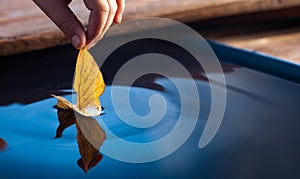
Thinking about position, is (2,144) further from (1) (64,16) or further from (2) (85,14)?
(2) (85,14)

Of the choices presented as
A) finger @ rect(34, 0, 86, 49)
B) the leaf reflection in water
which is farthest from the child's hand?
the leaf reflection in water

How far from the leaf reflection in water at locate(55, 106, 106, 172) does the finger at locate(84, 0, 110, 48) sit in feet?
0.42

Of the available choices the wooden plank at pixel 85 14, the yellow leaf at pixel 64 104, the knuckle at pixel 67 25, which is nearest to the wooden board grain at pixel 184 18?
the wooden plank at pixel 85 14

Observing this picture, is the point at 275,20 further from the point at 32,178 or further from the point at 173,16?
the point at 32,178

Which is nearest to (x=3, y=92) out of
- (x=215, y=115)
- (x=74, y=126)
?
(x=74, y=126)

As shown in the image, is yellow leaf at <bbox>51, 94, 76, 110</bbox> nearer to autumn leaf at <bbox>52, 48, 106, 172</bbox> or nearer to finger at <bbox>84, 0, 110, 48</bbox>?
autumn leaf at <bbox>52, 48, 106, 172</bbox>

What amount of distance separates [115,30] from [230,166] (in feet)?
0.93

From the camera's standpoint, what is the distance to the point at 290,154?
0.59 metres

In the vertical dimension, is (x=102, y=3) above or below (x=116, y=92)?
above

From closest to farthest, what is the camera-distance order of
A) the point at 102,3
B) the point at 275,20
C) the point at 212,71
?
the point at 102,3 < the point at 212,71 < the point at 275,20

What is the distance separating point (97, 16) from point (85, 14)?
1.10 feet

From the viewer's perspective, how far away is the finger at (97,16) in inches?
19.2

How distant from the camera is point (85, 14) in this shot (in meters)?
0.82

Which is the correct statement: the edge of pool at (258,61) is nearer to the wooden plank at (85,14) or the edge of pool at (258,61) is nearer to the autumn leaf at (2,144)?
the wooden plank at (85,14)
